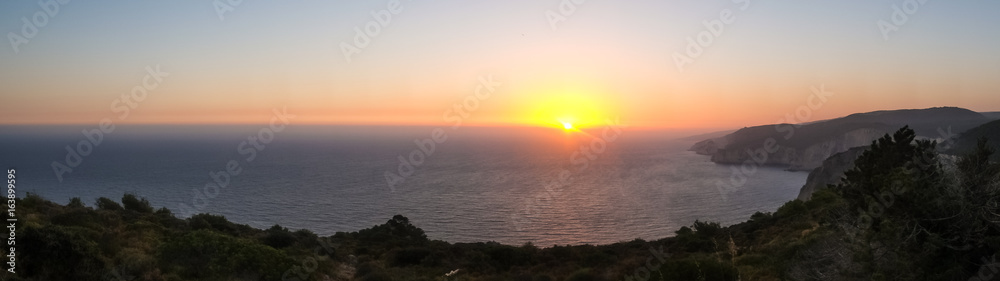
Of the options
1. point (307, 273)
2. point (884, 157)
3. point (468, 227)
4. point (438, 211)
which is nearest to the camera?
point (307, 273)

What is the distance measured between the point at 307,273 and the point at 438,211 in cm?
4148

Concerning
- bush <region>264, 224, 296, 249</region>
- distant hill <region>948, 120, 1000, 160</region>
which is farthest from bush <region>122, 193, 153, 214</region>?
distant hill <region>948, 120, 1000, 160</region>

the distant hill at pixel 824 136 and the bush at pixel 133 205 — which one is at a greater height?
the distant hill at pixel 824 136

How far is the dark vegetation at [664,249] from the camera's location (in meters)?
6.55

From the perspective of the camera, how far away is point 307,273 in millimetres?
12039

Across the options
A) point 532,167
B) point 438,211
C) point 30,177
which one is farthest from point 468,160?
point 30,177

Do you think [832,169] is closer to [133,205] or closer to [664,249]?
[664,249]

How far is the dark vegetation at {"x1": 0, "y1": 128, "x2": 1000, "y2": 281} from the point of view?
21.5 ft

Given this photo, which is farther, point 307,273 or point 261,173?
point 261,173

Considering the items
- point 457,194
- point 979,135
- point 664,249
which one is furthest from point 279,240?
point 979,135

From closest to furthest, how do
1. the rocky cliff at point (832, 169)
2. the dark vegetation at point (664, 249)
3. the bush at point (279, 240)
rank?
1. the dark vegetation at point (664, 249)
2. the bush at point (279, 240)
3. the rocky cliff at point (832, 169)

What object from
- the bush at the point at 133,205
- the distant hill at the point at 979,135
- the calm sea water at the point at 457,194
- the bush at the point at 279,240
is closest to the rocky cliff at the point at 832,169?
the calm sea water at the point at 457,194

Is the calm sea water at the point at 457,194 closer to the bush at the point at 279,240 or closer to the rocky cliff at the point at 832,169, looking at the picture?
the rocky cliff at the point at 832,169

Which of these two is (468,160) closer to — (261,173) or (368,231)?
(261,173)
